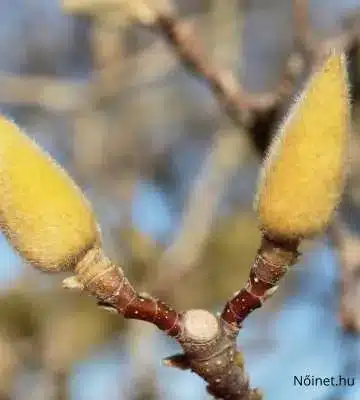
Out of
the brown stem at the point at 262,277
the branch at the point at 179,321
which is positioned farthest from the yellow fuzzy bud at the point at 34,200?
the brown stem at the point at 262,277

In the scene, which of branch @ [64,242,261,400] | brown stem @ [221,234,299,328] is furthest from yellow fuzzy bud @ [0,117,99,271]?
brown stem @ [221,234,299,328]

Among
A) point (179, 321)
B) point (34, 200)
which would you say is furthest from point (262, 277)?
point (34, 200)

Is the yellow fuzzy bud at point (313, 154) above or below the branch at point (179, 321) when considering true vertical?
above

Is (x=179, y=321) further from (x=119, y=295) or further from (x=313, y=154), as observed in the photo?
(x=313, y=154)

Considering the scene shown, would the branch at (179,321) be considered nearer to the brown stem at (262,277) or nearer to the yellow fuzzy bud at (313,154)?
the brown stem at (262,277)

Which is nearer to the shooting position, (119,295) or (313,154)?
(313,154)

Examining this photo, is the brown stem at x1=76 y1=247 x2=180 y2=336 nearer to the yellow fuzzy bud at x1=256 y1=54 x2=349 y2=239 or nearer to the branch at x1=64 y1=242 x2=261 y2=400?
the branch at x1=64 y1=242 x2=261 y2=400
